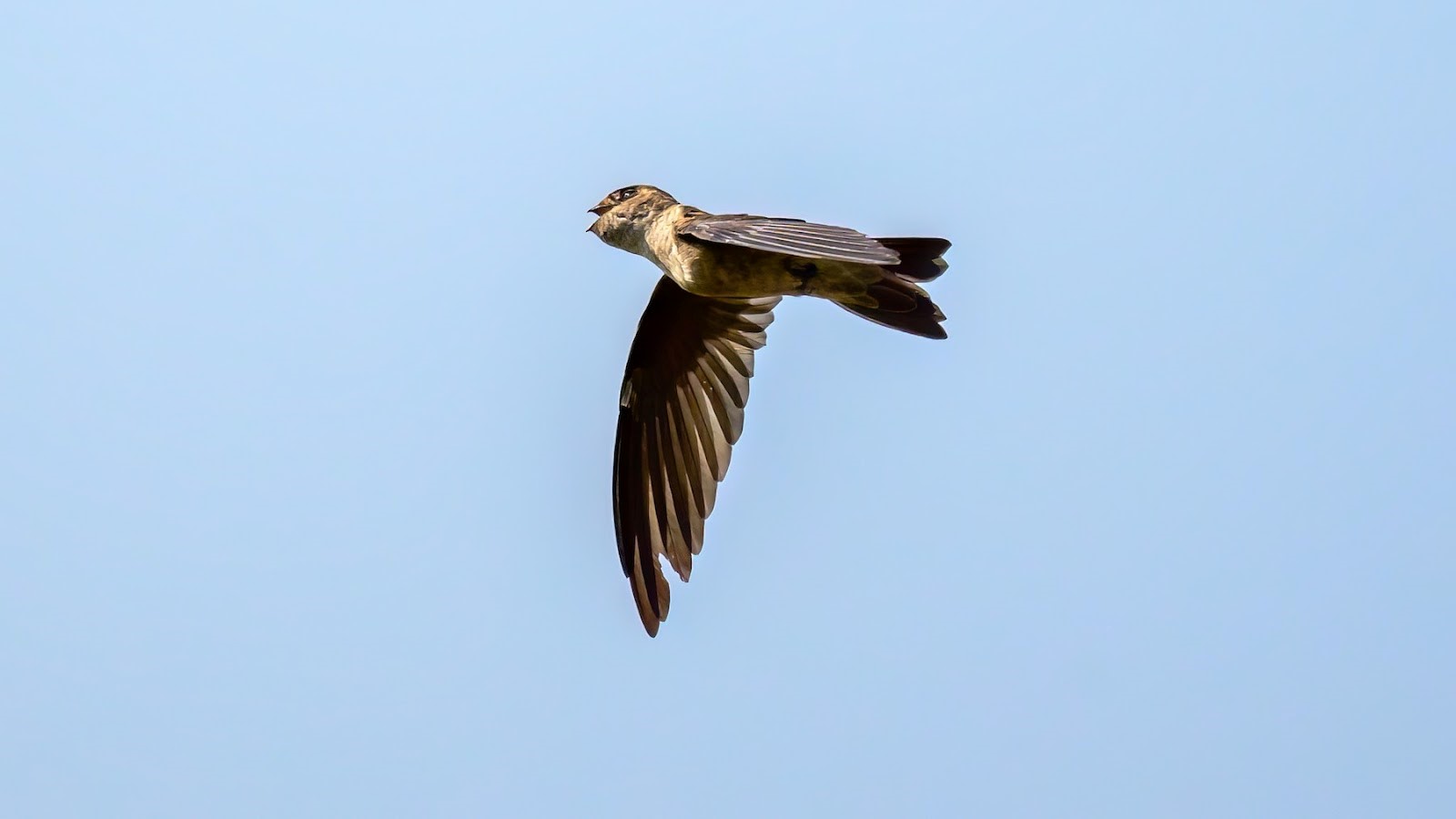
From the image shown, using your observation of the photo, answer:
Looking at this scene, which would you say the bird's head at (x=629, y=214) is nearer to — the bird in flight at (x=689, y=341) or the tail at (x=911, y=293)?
the bird in flight at (x=689, y=341)

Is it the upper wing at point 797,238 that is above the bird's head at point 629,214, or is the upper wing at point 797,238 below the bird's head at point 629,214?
below

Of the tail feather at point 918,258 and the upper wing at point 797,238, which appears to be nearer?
the upper wing at point 797,238

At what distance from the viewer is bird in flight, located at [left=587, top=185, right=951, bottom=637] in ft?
33.5

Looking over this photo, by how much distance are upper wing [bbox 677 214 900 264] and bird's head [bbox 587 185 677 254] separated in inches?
49.4

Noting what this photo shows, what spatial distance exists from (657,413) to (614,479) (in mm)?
524

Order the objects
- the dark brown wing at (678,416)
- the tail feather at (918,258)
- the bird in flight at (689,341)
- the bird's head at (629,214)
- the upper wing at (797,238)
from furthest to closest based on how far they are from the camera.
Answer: the dark brown wing at (678,416)
the bird's head at (629,214)
the tail feather at (918,258)
the bird in flight at (689,341)
the upper wing at (797,238)

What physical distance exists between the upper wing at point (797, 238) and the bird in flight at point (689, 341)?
54cm

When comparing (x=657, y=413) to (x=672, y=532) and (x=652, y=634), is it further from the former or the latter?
(x=652, y=634)

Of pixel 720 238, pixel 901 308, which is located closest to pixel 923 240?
pixel 901 308

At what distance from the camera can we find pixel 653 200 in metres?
11.0

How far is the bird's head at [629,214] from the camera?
11.0 metres

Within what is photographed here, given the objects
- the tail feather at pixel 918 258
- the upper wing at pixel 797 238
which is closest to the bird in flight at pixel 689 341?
the tail feather at pixel 918 258

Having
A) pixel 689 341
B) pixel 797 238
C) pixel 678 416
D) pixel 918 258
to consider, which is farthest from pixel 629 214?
pixel 797 238

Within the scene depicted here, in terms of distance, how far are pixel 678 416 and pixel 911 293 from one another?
218cm
